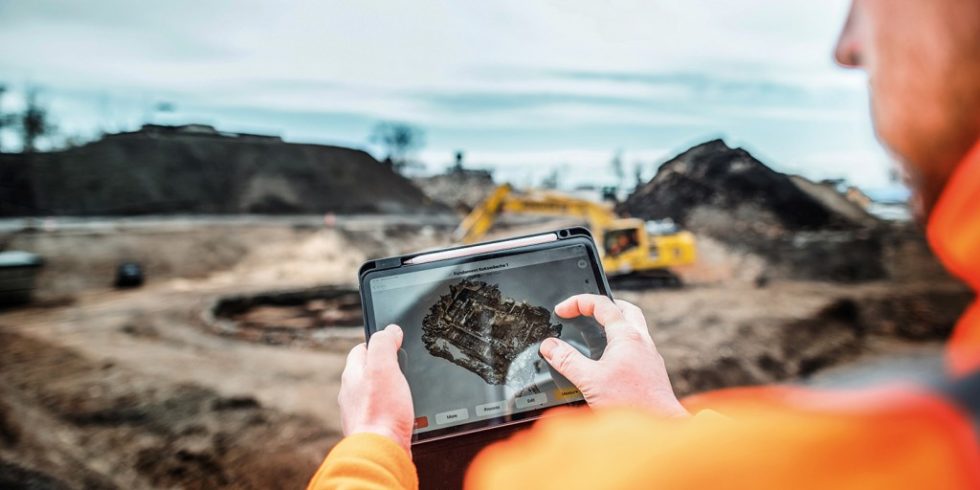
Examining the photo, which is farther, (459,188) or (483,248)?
(459,188)

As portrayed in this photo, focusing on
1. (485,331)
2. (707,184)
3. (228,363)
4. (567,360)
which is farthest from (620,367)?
(228,363)

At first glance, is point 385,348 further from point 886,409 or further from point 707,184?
point 707,184

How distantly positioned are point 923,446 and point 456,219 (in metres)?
26.9

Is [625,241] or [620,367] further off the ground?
[620,367]

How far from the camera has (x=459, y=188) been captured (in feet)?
99.6

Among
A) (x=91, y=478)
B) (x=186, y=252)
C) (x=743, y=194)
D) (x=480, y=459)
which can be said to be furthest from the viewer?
(x=186, y=252)

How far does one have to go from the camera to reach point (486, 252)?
129cm

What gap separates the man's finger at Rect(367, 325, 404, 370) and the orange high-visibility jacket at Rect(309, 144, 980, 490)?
1.65 ft

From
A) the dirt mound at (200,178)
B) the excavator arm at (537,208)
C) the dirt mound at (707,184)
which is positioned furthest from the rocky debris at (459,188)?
the dirt mound at (707,184)

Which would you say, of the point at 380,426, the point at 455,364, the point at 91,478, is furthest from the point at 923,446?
the point at 91,478

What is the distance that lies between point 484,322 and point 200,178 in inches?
1292

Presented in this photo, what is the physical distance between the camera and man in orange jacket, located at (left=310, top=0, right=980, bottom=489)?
37 centimetres

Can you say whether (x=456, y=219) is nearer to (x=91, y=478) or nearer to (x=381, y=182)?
(x=381, y=182)

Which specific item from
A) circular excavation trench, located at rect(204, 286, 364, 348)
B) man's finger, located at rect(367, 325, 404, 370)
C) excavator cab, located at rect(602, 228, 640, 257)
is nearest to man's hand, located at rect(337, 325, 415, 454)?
man's finger, located at rect(367, 325, 404, 370)
